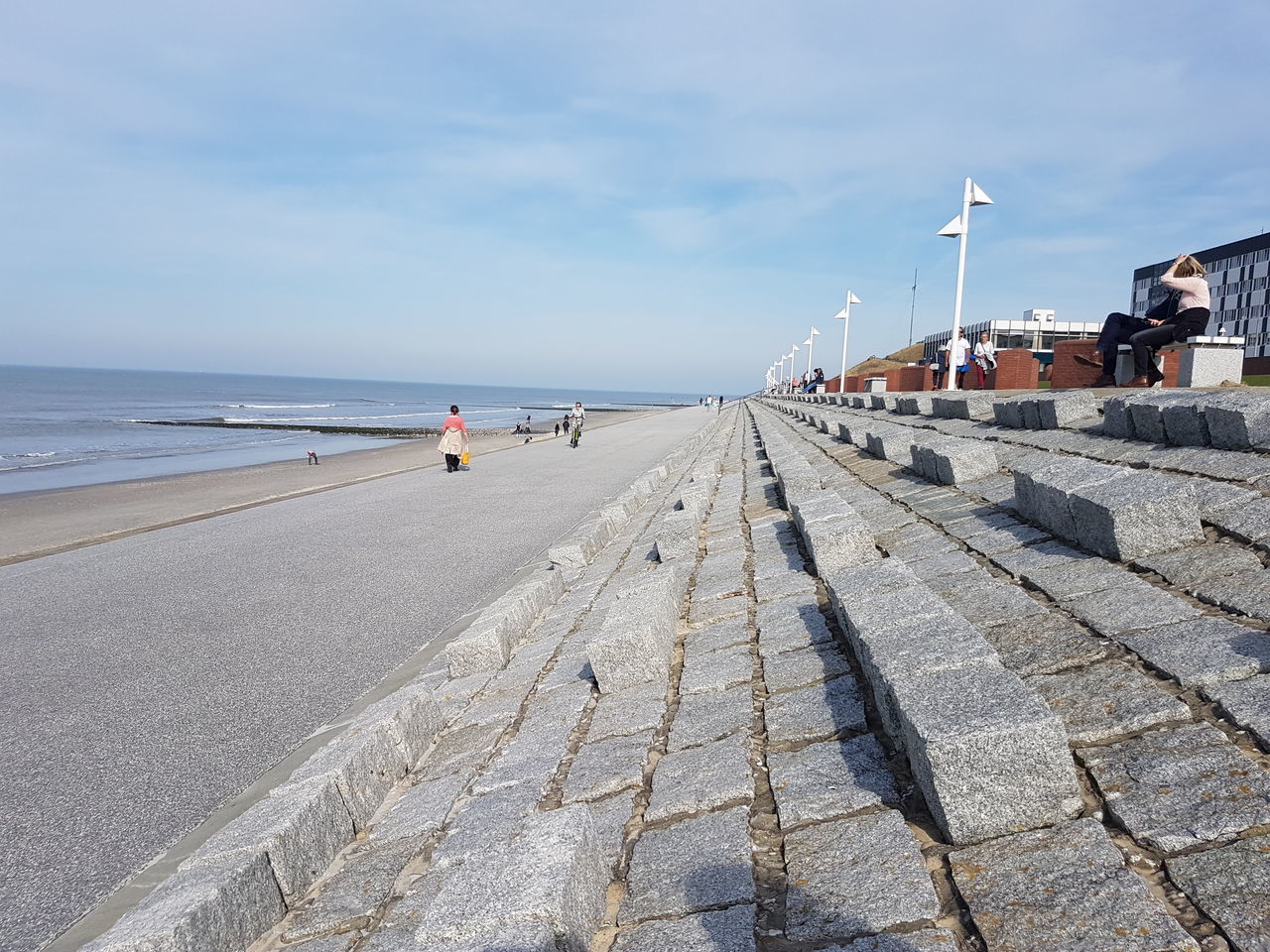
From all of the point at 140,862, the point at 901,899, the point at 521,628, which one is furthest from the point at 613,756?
the point at 521,628

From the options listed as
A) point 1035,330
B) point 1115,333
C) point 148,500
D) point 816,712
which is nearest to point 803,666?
point 816,712

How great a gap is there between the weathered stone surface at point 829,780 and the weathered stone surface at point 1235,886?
2.24 feet

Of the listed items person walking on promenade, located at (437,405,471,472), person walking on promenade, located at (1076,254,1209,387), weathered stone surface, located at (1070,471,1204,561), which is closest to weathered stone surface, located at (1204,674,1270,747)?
weathered stone surface, located at (1070,471,1204,561)

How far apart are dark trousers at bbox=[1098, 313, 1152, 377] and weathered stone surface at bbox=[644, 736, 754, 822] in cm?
676

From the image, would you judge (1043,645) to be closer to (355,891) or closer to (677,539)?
(355,891)

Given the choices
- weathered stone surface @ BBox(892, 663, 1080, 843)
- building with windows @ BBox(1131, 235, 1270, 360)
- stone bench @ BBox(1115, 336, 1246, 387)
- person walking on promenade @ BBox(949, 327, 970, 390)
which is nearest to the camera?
weathered stone surface @ BBox(892, 663, 1080, 843)

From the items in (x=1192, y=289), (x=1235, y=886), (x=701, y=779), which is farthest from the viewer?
(x=1192, y=289)

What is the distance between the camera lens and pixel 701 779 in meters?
2.50

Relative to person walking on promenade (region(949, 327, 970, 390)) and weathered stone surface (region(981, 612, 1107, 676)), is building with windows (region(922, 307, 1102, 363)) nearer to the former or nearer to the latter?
person walking on promenade (region(949, 327, 970, 390))

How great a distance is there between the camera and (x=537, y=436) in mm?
37531

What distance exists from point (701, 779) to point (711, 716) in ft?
1.50

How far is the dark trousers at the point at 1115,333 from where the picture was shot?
7.49 meters

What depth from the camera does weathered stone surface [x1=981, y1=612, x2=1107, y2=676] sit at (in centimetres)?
246

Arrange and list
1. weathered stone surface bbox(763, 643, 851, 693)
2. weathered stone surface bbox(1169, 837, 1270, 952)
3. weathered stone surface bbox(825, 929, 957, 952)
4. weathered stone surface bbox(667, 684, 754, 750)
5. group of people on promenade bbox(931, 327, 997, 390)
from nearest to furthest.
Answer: weathered stone surface bbox(1169, 837, 1270, 952), weathered stone surface bbox(825, 929, 957, 952), weathered stone surface bbox(667, 684, 754, 750), weathered stone surface bbox(763, 643, 851, 693), group of people on promenade bbox(931, 327, 997, 390)
